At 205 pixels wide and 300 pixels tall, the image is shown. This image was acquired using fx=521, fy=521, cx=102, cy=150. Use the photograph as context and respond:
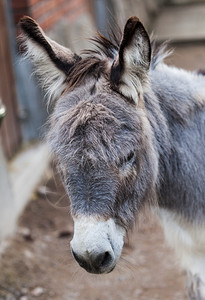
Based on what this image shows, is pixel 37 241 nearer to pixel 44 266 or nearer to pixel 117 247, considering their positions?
pixel 44 266

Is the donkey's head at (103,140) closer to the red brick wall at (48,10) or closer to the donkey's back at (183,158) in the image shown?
the donkey's back at (183,158)

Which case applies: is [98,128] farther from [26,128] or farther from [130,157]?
[26,128]

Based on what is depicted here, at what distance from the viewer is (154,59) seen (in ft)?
9.58

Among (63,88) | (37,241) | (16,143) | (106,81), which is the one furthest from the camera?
(16,143)

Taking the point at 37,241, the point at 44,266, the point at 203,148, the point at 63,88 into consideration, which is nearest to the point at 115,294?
Answer: the point at 44,266

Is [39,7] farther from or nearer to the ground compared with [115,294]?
farther from the ground

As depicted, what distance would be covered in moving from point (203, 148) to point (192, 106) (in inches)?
9.5

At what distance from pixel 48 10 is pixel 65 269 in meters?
2.98

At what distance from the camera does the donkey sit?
227 centimetres

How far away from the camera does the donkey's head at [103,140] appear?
2.25 meters

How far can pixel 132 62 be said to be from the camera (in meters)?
2.38

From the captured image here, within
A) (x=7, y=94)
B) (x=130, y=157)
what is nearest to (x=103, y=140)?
(x=130, y=157)

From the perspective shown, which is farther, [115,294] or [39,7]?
[39,7]

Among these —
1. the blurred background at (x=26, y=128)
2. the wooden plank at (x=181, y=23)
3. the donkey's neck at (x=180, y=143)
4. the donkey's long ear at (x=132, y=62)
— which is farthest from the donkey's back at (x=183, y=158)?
the wooden plank at (x=181, y=23)
